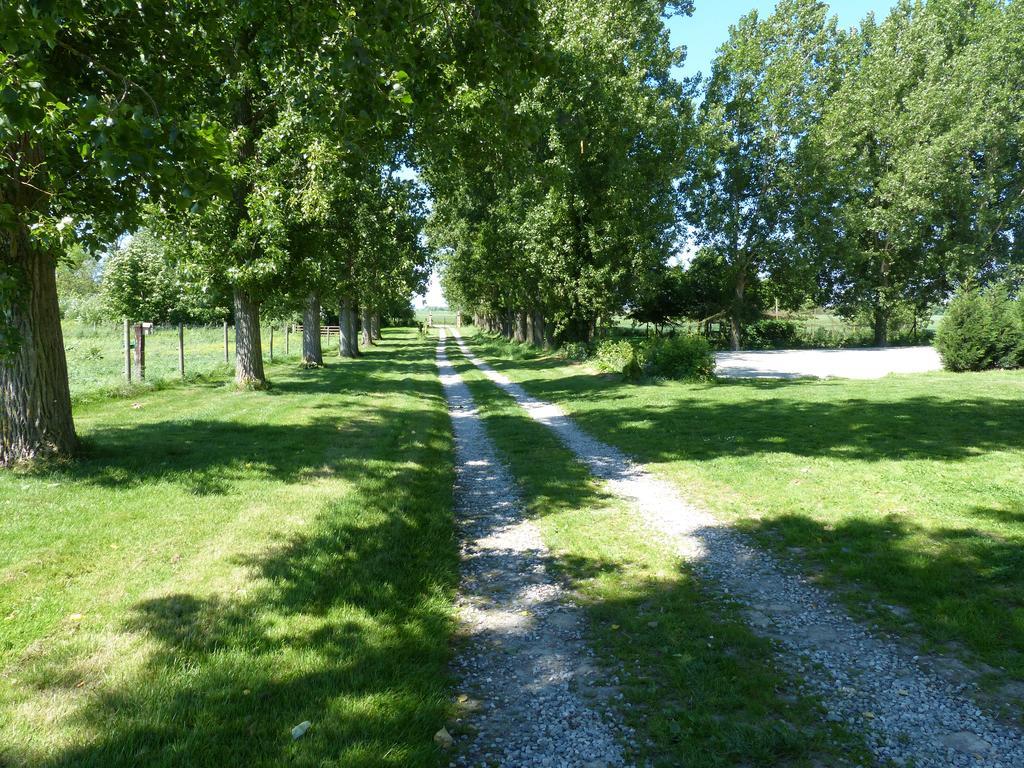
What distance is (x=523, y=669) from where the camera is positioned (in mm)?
3555

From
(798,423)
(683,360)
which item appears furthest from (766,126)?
(798,423)

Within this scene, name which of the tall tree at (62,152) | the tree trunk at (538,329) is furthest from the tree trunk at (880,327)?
the tall tree at (62,152)

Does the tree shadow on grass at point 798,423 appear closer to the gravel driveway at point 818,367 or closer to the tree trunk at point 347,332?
the gravel driveway at point 818,367

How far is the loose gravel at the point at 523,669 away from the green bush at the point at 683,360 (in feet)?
46.3

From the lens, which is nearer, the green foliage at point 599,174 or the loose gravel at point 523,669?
the loose gravel at point 523,669

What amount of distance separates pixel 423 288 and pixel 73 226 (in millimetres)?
30067

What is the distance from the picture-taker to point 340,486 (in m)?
6.81

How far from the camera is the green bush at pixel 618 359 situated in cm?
1891

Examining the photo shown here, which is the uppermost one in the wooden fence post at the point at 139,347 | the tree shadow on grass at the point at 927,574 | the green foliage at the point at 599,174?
the green foliage at the point at 599,174

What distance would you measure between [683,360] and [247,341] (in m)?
13.0

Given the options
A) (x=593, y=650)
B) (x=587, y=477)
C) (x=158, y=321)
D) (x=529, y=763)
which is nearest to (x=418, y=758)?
(x=529, y=763)

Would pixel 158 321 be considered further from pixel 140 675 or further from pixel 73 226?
pixel 140 675

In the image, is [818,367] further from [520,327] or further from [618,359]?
[520,327]

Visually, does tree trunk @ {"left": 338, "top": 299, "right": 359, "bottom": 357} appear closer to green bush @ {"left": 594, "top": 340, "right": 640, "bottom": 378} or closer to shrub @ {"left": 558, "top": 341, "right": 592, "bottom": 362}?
shrub @ {"left": 558, "top": 341, "right": 592, "bottom": 362}
